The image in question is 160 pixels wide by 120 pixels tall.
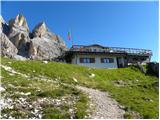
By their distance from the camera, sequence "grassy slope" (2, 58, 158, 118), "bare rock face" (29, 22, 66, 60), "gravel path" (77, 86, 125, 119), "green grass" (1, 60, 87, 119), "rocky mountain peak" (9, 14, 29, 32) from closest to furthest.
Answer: "green grass" (1, 60, 87, 119), "gravel path" (77, 86, 125, 119), "grassy slope" (2, 58, 158, 118), "bare rock face" (29, 22, 66, 60), "rocky mountain peak" (9, 14, 29, 32)

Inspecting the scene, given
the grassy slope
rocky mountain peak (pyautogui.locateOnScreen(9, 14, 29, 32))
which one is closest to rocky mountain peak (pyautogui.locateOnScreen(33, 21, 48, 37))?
rocky mountain peak (pyautogui.locateOnScreen(9, 14, 29, 32))

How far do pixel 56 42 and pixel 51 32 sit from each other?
15.0 m

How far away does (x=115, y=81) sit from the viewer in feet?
144

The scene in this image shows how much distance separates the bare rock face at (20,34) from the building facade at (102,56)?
7197 cm

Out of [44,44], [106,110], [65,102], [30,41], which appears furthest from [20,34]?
[106,110]

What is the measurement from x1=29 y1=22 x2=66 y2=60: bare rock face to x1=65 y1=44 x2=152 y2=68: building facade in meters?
56.3

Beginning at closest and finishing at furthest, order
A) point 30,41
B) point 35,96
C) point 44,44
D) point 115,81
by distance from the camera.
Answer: point 35,96 < point 115,81 < point 30,41 < point 44,44

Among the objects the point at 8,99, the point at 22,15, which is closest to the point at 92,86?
the point at 8,99

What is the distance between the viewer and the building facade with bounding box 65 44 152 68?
64.6 metres

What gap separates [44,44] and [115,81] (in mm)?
101436

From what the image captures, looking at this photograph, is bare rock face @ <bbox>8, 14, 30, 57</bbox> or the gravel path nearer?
the gravel path

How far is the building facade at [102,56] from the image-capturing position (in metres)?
64.6

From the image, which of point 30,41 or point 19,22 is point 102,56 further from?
point 19,22

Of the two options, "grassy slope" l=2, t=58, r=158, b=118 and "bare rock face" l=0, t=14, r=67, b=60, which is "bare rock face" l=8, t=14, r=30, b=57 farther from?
"grassy slope" l=2, t=58, r=158, b=118
